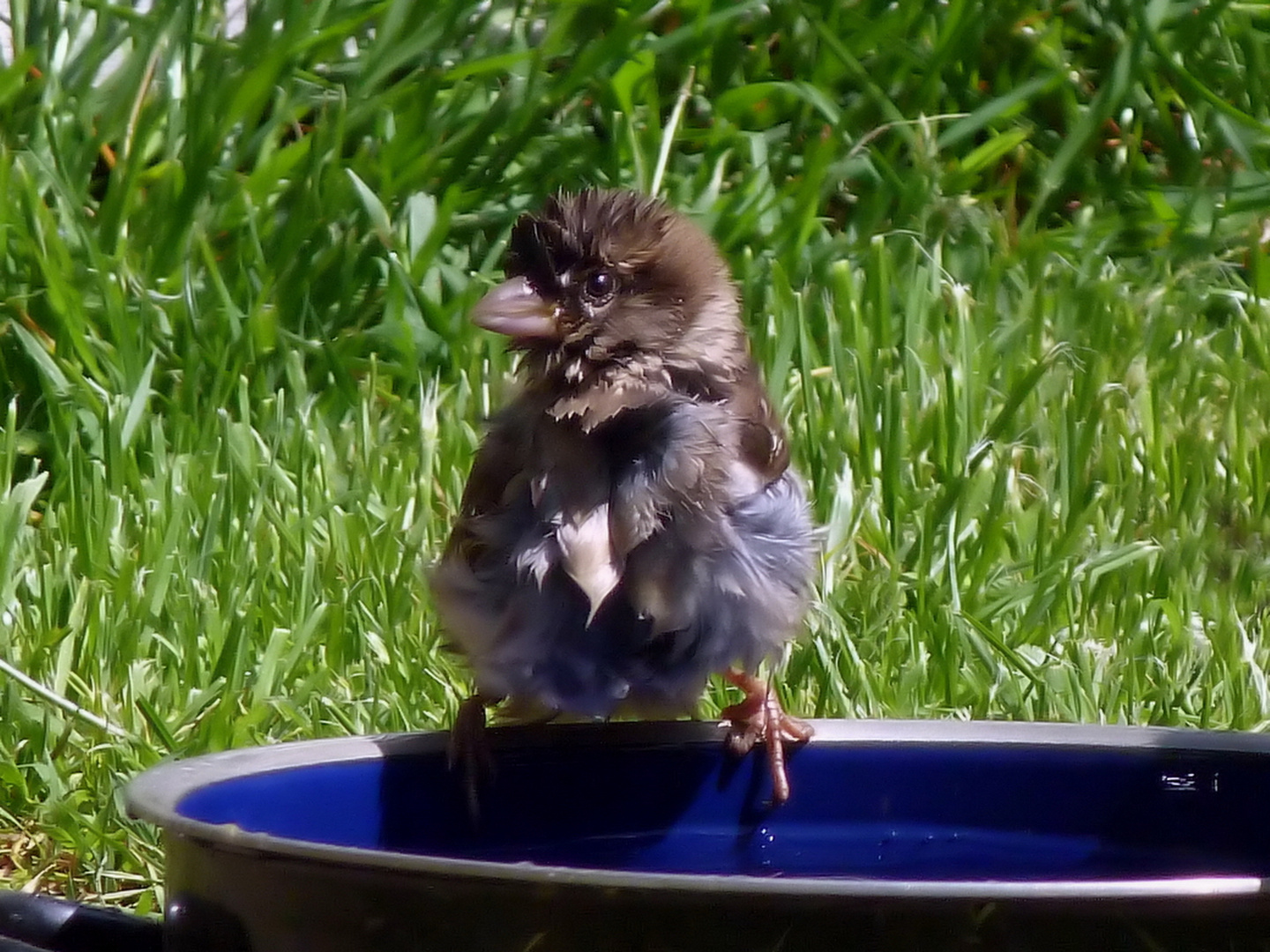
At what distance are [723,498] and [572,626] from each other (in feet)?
0.81

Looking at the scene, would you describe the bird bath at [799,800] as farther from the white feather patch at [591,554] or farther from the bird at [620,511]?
the white feather patch at [591,554]

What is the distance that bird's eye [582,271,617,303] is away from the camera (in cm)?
260

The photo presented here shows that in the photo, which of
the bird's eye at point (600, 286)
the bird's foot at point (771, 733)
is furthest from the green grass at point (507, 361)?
the bird's eye at point (600, 286)

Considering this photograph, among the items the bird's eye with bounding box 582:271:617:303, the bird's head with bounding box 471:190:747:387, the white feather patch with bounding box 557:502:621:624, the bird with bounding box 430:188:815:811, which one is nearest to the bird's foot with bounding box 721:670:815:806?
the bird with bounding box 430:188:815:811

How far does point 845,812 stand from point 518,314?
778 millimetres

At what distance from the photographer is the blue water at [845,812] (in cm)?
215

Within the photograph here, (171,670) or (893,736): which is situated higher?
(893,736)

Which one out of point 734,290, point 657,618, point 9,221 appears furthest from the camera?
point 9,221

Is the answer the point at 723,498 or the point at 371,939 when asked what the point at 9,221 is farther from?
the point at 371,939

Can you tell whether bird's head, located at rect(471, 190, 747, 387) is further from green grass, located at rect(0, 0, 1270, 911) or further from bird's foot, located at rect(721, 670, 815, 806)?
green grass, located at rect(0, 0, 1270, 911)

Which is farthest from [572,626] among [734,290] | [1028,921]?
[1028,921]

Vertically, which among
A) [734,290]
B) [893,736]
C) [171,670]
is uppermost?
[734,290]

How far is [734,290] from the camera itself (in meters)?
2.80

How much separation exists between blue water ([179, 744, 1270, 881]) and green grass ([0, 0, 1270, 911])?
58 centimetres
